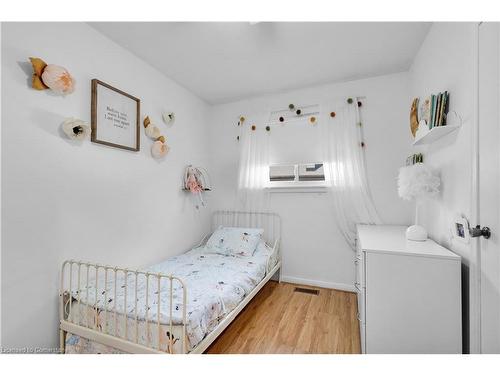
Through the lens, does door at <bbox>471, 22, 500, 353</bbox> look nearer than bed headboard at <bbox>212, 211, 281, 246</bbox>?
Yes

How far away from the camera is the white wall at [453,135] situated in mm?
1330

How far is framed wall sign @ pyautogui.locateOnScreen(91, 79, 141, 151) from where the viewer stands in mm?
1871

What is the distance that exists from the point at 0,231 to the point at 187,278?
125cm

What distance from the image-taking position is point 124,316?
1.42 m

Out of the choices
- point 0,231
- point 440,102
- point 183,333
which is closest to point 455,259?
point 440,102

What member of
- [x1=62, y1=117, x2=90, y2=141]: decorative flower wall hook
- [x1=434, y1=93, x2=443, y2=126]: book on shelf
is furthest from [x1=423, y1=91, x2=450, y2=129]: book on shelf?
[x1=62, y1=117, x2=90, y2=141]: decorative flower wall hook

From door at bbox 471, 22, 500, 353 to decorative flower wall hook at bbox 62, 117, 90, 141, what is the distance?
2.42 metres

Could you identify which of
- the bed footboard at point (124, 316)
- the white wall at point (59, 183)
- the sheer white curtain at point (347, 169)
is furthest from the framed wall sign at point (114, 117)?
the sheer white curtain at point (347, 169)

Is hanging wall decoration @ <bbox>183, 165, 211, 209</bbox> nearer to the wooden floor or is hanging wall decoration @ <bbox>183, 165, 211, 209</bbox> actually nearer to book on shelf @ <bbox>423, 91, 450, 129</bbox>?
the wooden floor

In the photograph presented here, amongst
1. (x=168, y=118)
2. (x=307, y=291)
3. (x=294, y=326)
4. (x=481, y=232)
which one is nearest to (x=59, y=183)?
(x=168, y=118)

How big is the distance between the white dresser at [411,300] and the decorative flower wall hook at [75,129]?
213 cm

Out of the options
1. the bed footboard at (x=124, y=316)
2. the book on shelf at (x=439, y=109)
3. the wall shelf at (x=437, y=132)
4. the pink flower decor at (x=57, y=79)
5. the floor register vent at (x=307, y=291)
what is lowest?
the floor register vent at (x=307, y=291)

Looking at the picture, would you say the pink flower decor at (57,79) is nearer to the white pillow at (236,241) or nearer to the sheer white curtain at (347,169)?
the white pillow at (236,241)
